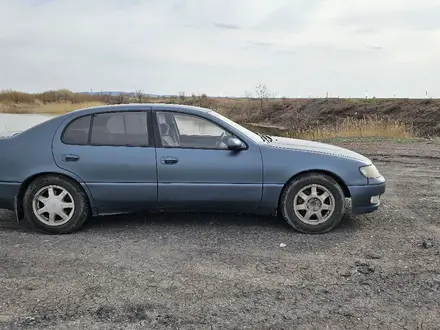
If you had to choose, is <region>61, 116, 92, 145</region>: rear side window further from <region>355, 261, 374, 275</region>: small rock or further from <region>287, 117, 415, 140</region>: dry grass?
<region>287, 117, 415, 140</region>: dry grass

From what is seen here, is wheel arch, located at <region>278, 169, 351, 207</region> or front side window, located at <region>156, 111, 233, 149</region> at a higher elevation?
front side window, located at <region>156, 111, 233, 149</region>

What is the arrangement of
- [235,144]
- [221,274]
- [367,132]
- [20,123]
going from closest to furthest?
1. [221,274]
2. [235,144]
3. [20,123]
4. [367,132]

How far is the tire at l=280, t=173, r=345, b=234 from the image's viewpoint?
5.24m

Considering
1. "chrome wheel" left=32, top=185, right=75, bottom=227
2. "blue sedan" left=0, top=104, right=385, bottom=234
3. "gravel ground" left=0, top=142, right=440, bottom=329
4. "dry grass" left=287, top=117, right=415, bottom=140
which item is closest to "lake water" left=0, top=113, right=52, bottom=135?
"blue sedan" left=0, top=104, right=385, bottom=234

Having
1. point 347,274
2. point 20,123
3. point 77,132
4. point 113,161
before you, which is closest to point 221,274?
point 347,274

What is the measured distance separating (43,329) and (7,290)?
846 mm

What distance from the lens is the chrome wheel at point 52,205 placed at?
5.23m

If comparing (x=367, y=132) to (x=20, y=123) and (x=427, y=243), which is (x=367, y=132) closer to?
(x=20, y=123)

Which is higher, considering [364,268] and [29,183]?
[29,183]

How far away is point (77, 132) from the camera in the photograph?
17.6 feet

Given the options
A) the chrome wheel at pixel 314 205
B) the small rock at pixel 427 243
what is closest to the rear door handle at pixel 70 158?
the chrome wheel at pixel 314 205

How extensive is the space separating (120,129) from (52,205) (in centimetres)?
119

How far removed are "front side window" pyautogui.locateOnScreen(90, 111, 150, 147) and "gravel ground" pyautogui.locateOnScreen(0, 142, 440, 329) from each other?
108cm

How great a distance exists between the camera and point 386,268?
4215 millimetres
